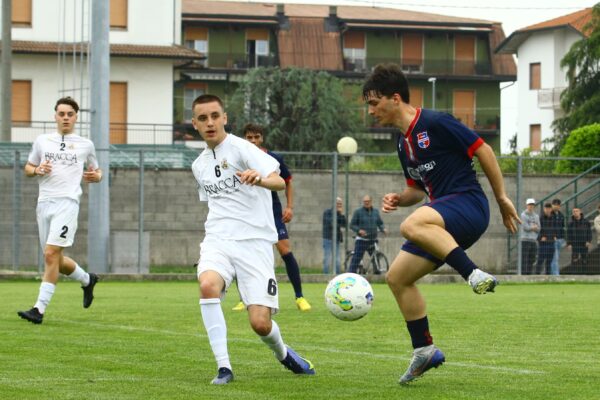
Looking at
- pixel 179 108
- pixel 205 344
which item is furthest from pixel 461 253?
pixel 179 108

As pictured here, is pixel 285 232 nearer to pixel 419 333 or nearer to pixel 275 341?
pixel 275 341

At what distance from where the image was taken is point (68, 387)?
796 centimetres

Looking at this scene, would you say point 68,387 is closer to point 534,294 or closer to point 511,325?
point 511,325

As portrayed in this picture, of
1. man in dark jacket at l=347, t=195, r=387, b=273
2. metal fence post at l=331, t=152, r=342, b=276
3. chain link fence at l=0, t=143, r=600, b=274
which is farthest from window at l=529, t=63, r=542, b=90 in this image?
metal fence post at l=331, t=152, r=342, b=276

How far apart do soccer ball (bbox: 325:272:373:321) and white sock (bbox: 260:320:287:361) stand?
1.99 ft

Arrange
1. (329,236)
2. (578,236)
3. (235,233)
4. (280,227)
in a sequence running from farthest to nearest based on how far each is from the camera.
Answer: (578,236) → (329,236) → (280,227) → (235,233)

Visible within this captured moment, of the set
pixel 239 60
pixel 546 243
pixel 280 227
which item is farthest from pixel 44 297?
pixel 239 60

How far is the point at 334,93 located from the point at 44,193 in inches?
2022

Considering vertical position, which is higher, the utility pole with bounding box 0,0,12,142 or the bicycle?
the utility pole with bounding box 0,0,12,142

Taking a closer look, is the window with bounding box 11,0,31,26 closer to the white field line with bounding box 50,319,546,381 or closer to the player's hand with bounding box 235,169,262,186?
the white field line with bounding box 50,319,546,381

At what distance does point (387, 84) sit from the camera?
843 cm

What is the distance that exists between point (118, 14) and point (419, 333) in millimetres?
42393

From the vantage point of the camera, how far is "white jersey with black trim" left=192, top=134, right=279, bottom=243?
8.67 meters

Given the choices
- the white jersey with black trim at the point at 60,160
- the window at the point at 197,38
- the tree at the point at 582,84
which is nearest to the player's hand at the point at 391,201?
the white jersey with black trim at the point at 60,160
